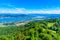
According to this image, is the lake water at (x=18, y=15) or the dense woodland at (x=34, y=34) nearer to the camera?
the dense woodland at (x=34, y=34)

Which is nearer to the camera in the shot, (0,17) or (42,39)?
(42,39)

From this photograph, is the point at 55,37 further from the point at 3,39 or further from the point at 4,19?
the point at 4,19

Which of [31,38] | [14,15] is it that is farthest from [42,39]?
[14,15]

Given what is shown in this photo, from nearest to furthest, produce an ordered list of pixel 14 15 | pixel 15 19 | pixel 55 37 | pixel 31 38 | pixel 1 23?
pixel 31 38 → pixel 55 37 → pixel 1 23 → pixel 15 19 → pixel 14 15

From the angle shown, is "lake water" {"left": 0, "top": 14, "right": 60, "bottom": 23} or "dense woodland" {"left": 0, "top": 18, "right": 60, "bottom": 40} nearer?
"dense woodland" {"left": 0, "top": 18, "right": 60, "bottom": 40}

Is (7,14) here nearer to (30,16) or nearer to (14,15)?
(14,15)

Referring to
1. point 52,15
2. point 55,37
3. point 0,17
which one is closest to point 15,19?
point 0,17

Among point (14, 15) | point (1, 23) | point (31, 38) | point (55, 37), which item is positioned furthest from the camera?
A: point (14, 15)

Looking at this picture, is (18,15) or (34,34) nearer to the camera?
(34,34)

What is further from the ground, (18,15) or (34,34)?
(18,15)
